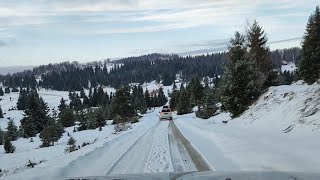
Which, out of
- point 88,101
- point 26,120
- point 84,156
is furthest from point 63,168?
point 88,101

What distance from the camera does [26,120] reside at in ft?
193

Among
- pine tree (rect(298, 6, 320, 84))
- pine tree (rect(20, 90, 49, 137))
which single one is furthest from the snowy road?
pine tree (rect(20, 90, 49, 137))

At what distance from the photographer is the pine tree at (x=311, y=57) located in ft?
126

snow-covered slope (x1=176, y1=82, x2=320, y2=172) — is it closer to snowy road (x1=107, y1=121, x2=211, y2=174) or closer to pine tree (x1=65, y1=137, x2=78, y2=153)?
snowy road (x1=107, y1=121, x2=211, y2=174)

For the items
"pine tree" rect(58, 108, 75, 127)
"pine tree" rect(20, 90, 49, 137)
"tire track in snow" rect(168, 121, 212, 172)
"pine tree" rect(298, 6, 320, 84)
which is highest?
"pine tree" rect(298, 6, 320, 84)

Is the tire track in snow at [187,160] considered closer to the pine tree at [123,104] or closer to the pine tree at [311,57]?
the pine tree at [311,57]

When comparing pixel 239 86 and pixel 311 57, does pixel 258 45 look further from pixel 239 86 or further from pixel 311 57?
pixel 239 86

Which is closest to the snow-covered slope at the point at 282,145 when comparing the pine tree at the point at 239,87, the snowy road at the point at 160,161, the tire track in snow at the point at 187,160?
the tire track in snow at the point at 187,160

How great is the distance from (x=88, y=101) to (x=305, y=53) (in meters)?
144

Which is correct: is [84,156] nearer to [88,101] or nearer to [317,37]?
[317,37]

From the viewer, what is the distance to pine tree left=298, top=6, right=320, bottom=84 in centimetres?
3847

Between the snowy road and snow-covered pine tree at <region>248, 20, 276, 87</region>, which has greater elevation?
snow-covered pine tree at <region>248, 20, 276, 87</region>

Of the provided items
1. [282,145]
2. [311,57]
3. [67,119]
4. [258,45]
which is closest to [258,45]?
[258,45]

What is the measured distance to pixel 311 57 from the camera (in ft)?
127
